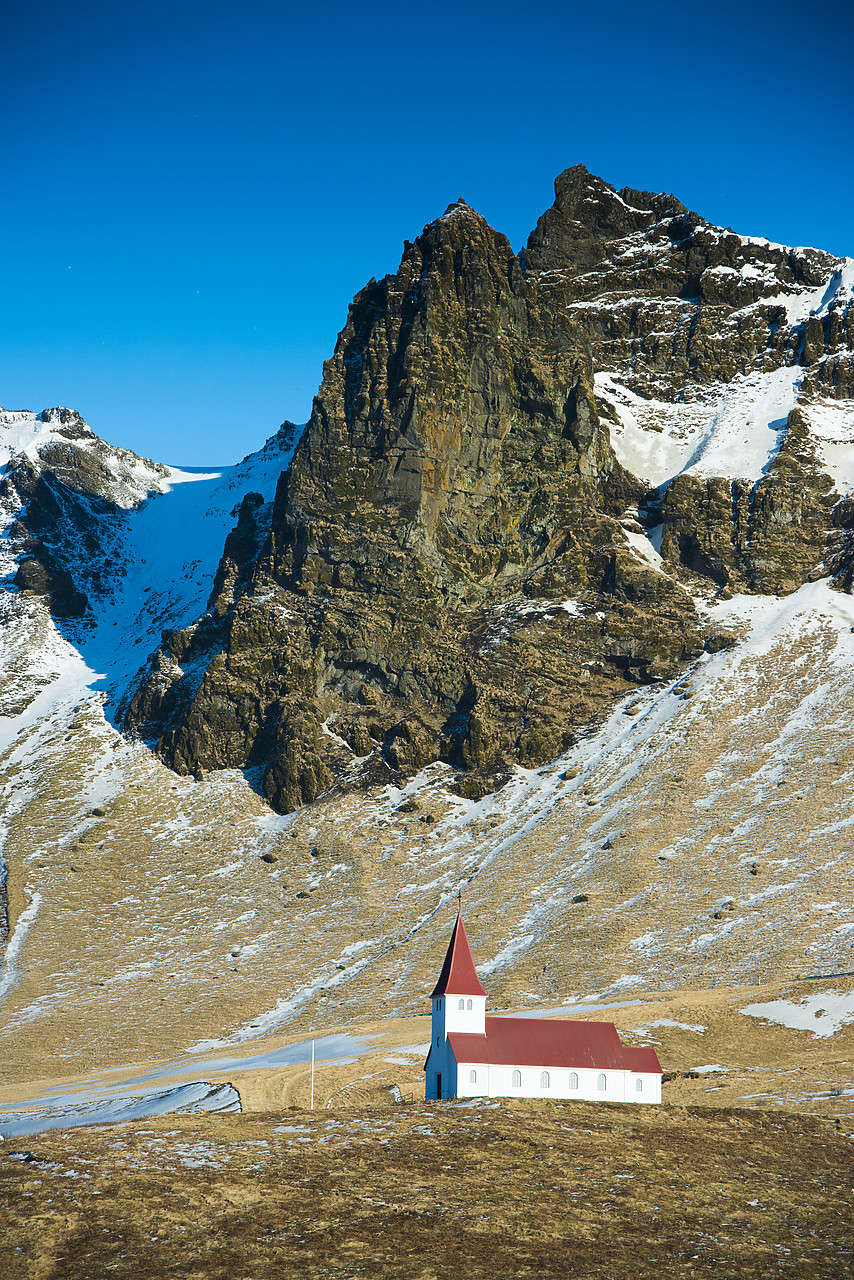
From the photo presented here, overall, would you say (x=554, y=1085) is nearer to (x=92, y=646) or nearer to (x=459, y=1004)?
(x=459, y=1004)

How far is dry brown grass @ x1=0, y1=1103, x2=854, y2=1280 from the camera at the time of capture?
25562 millimetres

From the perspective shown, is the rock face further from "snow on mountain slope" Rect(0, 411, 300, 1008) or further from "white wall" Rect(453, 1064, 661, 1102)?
"white wall" Rect(453, 1064, 661, 1102)

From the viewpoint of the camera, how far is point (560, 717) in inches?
4670

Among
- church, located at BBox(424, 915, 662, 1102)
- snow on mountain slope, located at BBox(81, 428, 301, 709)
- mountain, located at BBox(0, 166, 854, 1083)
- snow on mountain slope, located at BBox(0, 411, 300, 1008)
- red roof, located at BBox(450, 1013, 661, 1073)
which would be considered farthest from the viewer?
snow on mountain slope, located at BBox(81, 428, 301, 709)

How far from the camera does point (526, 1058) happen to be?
4684 centimetres

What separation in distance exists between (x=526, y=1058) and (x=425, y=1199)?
690 inches

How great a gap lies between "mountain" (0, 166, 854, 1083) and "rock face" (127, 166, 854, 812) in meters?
0.45

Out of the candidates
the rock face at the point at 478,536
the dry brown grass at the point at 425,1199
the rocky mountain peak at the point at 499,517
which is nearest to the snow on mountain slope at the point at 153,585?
the rocky mountain peak at the point at 499,517

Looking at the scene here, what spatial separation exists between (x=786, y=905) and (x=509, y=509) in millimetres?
70774

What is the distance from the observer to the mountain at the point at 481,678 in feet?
273

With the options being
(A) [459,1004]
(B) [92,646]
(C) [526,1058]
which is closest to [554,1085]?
(C) [526,1058]

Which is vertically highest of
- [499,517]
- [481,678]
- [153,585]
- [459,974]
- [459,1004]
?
[499,517]

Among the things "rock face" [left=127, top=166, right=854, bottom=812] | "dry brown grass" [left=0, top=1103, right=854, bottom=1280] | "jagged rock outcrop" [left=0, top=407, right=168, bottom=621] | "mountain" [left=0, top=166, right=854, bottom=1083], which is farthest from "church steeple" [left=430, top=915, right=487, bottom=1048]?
"jagged rock outcrop" [left=0, top=407, right=168, bottom=621]

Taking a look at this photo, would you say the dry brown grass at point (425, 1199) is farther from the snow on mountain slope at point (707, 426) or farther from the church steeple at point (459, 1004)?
the snow on mountain slope at point (707, 426)
